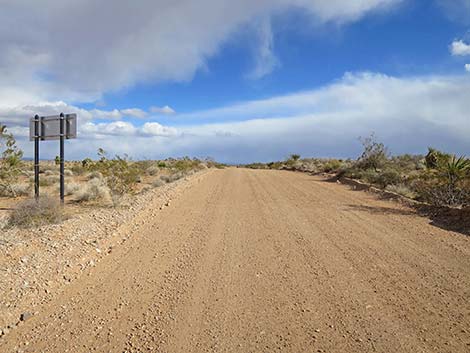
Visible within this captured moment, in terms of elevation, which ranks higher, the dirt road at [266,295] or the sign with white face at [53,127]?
the sign with white face at [53,127]

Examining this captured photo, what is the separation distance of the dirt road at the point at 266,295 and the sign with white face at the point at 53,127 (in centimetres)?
588

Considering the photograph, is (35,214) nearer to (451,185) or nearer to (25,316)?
(25,316)

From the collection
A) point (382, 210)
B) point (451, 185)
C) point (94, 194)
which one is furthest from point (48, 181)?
point (451, 185)

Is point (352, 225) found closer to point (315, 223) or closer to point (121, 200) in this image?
point (315, 223)

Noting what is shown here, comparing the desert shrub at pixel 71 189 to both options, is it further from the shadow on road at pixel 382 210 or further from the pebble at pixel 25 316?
the pebble at pixel 25 316

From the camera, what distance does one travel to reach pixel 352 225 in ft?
31.1

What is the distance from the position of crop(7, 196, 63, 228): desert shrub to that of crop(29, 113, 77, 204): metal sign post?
3.02 meters

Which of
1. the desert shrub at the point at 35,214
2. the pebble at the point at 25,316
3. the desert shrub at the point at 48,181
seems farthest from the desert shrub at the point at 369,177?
the desert shrub at the point at 48,181

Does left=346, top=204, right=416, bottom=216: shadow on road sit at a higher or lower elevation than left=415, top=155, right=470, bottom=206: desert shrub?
lower

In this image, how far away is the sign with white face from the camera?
12.4 metres

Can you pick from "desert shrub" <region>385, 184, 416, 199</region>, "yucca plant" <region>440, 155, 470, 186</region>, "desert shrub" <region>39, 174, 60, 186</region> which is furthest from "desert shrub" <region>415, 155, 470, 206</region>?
"desert shrub" <region>39, 174, 60, 186</region>

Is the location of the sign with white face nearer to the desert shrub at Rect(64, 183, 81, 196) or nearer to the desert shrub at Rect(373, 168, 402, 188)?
the desert shrub at Rect(64, 183, 81, 196)

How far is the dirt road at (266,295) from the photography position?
12.7 feet

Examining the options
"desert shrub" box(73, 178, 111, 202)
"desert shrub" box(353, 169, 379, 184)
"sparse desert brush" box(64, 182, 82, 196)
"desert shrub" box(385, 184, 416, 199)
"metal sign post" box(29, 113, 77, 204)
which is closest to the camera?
"metal sign post" box(29, 113, 77, 204)
